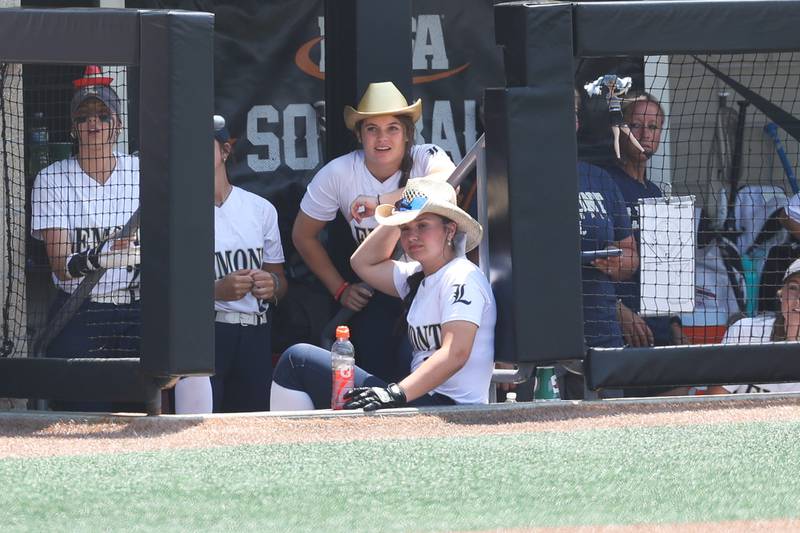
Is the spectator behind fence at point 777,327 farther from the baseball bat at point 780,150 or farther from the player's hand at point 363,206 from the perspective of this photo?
the player's hand at point 363,206

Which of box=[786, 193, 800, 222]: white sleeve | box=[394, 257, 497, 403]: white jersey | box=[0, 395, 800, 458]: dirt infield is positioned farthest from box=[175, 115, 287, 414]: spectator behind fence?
box=[786, 193, 800, 222]: white sleeve

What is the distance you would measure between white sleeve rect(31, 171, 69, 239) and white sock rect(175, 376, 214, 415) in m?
0.84

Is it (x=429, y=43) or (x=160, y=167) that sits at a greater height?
(x=429, y=43)

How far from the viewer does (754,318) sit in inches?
245

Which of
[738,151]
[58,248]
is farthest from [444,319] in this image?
[738,151]

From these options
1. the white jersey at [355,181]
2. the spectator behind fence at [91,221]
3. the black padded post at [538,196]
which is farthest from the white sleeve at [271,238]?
the black padded post at [538,196]

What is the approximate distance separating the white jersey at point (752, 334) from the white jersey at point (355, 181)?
1.43 metres

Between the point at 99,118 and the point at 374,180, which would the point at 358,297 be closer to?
the point at 374,180

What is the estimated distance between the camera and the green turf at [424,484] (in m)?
3.29

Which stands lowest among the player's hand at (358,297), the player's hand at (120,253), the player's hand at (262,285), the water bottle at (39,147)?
the player's hand at (358,297)

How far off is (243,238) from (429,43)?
1.98 metres

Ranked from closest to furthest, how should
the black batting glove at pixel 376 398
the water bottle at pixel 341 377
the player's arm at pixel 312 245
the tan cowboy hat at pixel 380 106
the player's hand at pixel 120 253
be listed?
the black batting glove at pixel 376 398 → the water bottle at pixel 341 377 → the player's hand at pixel 120 253 → the tan cowboy hat at pixel 380 106 → the player's arm at pixel 312 245

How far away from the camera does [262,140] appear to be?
7.32 meters

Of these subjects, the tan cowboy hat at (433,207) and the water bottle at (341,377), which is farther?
the tan cowboy hat at (433,207)
